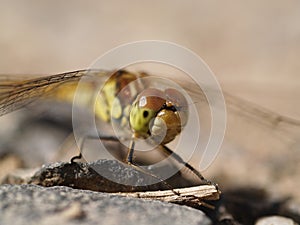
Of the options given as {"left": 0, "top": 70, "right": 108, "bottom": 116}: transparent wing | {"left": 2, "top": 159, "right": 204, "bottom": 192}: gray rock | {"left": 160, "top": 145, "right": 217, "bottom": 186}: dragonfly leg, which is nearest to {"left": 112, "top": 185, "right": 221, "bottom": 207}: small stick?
{"left": 2, "top": 159, "right": 204, "bottom": 192}: gray rock

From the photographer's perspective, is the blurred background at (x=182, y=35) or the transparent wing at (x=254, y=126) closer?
the transparent wing at (x=254, y=126)

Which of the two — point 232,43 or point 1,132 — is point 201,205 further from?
point 232,43

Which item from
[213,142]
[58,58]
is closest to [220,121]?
[213,142]

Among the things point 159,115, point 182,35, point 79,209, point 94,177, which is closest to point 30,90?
point 159,115

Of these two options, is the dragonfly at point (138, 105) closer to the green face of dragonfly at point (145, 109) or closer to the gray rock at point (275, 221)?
the green face of dragonfly at point (145, 109)

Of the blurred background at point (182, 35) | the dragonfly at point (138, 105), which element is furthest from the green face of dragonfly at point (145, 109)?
the blurred background at point (182, 35)
